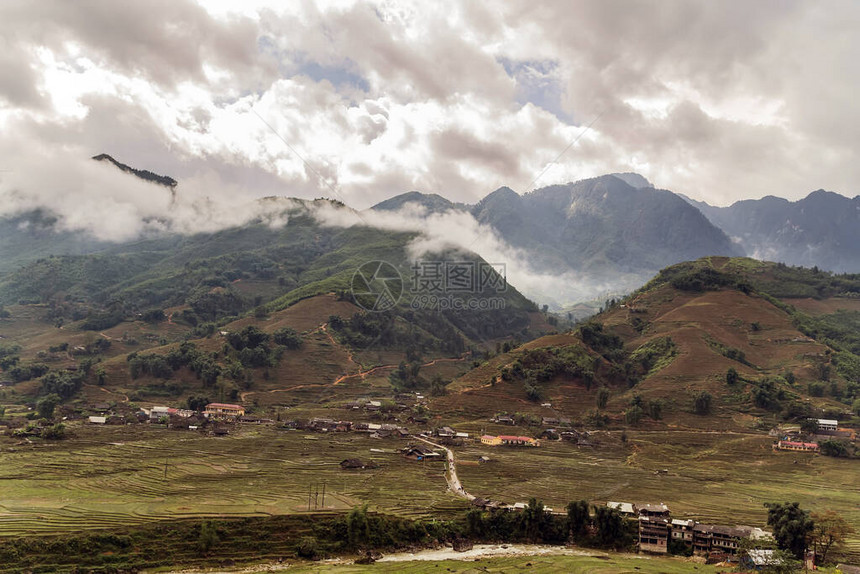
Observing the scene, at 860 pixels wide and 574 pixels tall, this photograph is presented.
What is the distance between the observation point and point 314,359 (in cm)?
13550

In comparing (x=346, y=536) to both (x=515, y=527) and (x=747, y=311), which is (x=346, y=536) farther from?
(x=747, y=311)

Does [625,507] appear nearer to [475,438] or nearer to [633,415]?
[475,438]

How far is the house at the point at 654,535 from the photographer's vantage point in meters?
51.7

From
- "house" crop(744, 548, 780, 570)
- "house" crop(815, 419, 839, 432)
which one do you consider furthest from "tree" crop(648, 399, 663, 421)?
"house" crop(744, 548, 780, 570)

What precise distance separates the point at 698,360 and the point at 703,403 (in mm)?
17090

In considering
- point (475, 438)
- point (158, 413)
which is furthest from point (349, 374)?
point (475, 438)

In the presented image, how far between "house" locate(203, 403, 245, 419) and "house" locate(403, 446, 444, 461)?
3847 centimetres

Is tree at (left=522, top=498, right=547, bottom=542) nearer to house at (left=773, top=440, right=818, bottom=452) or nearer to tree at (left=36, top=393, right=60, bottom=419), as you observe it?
house at (left=773, top=440, right=818, bottom=452)

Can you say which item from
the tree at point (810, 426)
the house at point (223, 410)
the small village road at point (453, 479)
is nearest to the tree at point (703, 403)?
the tree at point (810, 426)

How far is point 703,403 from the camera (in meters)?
97.9

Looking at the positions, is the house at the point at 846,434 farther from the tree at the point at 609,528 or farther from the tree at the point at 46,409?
the tree at the point at 46,409

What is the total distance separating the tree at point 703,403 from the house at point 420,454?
50513 mm

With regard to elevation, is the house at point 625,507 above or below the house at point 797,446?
below

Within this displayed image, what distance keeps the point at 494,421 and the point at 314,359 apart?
174ft
